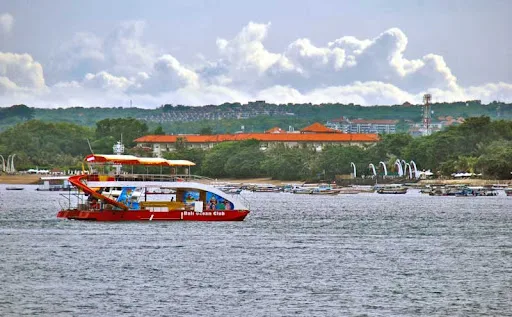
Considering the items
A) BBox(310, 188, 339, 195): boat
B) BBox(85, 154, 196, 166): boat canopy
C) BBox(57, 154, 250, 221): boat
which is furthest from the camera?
BBox(310, 188, 339, 195): boat

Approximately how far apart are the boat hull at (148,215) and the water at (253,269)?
909mm

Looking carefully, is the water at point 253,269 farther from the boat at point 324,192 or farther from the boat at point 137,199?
the boat at point 324,192

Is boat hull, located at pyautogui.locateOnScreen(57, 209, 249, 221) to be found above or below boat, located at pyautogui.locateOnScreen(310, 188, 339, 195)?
below

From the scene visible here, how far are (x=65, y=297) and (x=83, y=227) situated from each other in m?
35.5

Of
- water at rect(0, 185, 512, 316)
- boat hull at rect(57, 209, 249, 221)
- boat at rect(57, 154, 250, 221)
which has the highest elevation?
boat at rect(57, 154, 250, 221)

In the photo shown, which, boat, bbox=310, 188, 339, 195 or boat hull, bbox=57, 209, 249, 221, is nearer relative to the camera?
boat hull, bbox=57, 209, 249, 221

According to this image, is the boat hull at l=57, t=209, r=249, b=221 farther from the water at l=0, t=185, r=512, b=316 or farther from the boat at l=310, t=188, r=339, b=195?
the boat at l=310, t=188, r=339, b=195

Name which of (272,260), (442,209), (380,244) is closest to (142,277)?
(272,260)

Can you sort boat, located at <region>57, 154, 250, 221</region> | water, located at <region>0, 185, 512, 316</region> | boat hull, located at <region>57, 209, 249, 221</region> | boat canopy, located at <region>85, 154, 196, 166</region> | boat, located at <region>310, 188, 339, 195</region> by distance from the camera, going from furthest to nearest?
boat, located at <region>310, 188, 339, 195</region> → boat hull, located at <region>57, 209, 249, 221</region> → boat canopy, located at <region>85, 154, 196, 166</region> → boat, located at <region>57, 154, 250, 221</region> → water, located at <region>0, 185, 512, 316</region>

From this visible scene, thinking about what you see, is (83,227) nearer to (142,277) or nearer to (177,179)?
(177,179)

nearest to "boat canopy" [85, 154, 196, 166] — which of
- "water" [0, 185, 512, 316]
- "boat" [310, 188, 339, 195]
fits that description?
"water" [0, 185, 512, 316]

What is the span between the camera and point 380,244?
259 feet

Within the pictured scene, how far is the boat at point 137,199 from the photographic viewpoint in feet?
299

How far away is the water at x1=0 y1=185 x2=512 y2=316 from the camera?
167 ft
